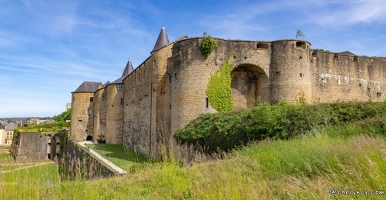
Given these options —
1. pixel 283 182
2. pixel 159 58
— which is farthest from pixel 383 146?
pixel 159 58

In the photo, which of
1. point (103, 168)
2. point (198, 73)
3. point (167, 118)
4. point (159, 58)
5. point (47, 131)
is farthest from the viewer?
point (47, 131)

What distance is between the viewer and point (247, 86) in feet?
70.2

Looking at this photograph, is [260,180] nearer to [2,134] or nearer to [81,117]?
[81,117]

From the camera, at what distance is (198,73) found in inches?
766

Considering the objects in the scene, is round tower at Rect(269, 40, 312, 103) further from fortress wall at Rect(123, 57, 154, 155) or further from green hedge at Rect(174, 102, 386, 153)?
fortress wall at Rect(123, 57, 154, 155)

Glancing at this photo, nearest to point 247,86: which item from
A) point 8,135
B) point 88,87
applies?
point 88,87

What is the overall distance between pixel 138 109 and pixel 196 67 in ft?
42.0

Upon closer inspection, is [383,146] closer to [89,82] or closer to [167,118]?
[167,118]

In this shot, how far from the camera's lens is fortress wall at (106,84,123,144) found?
123 feet

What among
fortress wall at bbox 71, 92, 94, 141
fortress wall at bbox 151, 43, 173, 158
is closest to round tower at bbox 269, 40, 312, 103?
fortress wall at bbox 151, 43, 173, 158

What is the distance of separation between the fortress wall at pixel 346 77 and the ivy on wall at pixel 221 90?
716cm

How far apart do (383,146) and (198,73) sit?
49.7 ft

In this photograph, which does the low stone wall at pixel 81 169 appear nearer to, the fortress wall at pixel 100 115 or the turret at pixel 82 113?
the fortress wall at pixel 100 115

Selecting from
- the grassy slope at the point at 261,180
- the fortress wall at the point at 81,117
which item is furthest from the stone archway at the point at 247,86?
the fortress wall at the point at 81,117
